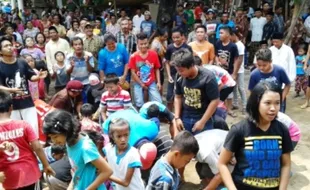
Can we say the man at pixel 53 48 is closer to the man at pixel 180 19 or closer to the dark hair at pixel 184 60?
the dark hair at pixel 184 60

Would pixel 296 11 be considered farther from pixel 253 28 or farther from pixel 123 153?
pixel 123 153

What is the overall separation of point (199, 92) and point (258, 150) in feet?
4.79

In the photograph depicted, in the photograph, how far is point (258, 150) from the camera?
2.45m

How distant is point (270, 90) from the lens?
2398 millimetres

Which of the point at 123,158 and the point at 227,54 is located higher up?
the point at 227,54

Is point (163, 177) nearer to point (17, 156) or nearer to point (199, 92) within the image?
point (17, 156)

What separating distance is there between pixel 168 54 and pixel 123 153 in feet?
10.9

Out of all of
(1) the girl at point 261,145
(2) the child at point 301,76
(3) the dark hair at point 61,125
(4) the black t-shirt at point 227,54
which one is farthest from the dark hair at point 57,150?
(2) the child at point 301,76

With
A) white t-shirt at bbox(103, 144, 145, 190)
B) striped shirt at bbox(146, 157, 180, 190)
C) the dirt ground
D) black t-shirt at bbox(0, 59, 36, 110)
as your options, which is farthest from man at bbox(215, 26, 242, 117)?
striped shirt at bbox(146, 157, 180, 190)

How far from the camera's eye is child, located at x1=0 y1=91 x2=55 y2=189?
10.2 feet

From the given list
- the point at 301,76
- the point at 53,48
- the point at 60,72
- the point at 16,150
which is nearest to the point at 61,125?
the point at 16,150

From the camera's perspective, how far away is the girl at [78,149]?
8.59 feet

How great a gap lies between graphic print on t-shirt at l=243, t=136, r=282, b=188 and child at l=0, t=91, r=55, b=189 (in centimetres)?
165

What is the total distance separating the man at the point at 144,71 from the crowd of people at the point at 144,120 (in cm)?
1
